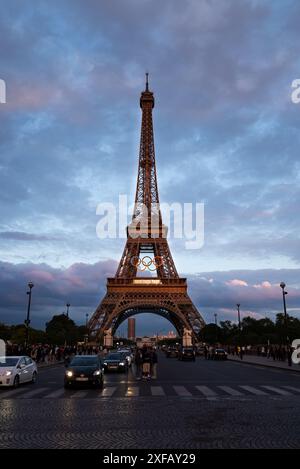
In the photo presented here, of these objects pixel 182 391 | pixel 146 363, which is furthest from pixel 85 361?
pixel 182 391

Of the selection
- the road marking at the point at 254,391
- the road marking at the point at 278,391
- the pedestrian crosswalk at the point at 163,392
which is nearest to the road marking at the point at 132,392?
the pedestrian crosswalk at the point at 163,392

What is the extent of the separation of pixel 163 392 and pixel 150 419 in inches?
288

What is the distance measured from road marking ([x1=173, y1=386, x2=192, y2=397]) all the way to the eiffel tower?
6314 cm

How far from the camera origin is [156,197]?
9362cm

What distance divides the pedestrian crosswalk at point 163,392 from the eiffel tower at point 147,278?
63.2 m

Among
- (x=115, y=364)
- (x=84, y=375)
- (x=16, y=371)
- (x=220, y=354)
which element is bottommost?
(x=84, y=375)

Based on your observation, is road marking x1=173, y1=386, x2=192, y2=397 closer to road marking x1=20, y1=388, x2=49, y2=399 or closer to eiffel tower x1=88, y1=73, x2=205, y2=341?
road marking x1=20, y1=388, x2=49, y2=399

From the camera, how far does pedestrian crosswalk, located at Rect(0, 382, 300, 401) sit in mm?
17547

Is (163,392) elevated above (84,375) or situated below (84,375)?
below

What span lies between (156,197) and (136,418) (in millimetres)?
82422

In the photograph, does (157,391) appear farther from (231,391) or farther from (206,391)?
(231,391)

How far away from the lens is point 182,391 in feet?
63.9

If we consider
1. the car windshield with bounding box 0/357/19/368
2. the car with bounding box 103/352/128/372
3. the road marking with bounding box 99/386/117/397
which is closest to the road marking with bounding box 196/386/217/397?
the road marking with bounding box 99/386/117/397
